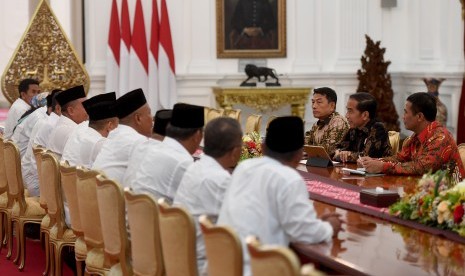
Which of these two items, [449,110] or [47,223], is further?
[449,110]

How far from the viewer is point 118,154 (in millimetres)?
6035

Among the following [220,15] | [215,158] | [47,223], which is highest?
[220,15]

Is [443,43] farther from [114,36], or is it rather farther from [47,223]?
[47,223]

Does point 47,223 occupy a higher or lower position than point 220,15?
lower

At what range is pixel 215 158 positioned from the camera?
4.44 metres

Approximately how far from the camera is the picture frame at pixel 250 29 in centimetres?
1469

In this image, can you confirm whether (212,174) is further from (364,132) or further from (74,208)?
(364,132)

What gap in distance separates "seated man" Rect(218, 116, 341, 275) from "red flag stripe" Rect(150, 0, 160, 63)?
10688mm

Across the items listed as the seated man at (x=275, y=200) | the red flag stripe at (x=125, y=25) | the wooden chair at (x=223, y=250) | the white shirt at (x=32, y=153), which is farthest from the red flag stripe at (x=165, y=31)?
the wooden chair at (x=223, y=250)

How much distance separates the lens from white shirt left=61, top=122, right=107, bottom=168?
6.70m

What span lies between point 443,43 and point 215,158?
9.31 metres

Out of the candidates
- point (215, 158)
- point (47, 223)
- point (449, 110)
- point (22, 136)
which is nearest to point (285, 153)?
point (215, 158)

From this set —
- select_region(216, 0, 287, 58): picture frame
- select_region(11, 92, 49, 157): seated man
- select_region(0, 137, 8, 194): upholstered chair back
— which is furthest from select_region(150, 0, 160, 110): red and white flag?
select_region(0, 137, 8, 194): upholstered chair back

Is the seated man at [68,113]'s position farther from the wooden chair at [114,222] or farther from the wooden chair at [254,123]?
the wooden chair at [114,222]
